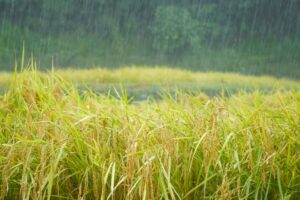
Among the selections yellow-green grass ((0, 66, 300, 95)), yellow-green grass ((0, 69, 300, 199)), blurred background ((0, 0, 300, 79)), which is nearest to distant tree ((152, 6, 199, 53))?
blurred background ((0, 0, 300, 79))

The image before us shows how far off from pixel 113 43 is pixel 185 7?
6.83ft

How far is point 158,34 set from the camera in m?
11.9

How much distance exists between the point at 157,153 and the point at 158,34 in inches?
406

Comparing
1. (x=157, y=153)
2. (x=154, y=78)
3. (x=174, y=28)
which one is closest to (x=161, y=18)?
(x=174, y=28)

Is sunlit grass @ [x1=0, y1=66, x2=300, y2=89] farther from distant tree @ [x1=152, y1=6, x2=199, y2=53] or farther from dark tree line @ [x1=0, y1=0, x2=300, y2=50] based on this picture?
dark tree line @ [x1=0, y1=0, x2=300, y2=50]

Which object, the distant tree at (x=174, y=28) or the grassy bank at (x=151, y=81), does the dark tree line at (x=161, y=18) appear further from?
the grassy bank at (x=151, y=81)

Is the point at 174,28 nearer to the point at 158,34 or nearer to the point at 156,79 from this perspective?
the point at 158,34

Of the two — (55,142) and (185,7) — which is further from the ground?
(185,7)

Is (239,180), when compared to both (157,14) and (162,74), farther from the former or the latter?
(157,14)

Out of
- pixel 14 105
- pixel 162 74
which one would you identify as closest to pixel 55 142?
pixel 14 105

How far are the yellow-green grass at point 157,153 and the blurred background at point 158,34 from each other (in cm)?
860

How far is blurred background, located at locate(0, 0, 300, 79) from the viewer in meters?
11.2

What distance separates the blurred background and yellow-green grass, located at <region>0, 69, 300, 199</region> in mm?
8597

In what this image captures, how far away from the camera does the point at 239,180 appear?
1730 millimetres
